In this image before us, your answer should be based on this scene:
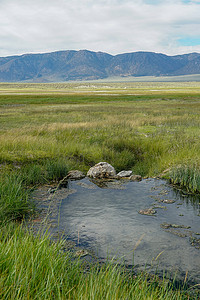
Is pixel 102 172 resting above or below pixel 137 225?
below

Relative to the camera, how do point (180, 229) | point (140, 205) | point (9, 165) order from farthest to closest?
point (9, 165) < point (140, 205) < point (180, 229)

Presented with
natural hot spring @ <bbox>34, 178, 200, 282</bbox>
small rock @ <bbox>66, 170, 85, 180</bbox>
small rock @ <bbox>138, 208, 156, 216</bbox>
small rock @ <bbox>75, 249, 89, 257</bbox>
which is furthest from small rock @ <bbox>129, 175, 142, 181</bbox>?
small rock @ <bbox>75, 249, 89, 257</bbox>

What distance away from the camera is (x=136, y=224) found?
728 centimetres

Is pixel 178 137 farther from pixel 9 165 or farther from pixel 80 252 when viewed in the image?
pixel 80 252

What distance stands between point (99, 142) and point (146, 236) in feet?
33.1

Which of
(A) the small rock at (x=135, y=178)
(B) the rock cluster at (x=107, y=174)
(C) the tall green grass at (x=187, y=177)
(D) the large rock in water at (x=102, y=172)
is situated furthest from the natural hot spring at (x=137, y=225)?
(D) the large rock in water at (x=102, y=172)

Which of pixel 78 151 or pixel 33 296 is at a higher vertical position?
pixel 33 296

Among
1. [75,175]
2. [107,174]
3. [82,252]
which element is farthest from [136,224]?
[75,175]

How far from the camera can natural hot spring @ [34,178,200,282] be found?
5.72m

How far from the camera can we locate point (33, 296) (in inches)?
125

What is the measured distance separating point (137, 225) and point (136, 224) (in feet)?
0.19

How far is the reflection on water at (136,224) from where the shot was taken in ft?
18.9

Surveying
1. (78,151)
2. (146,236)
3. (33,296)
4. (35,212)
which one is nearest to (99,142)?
(78,151)

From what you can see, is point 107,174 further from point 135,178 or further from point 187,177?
point 187,177
